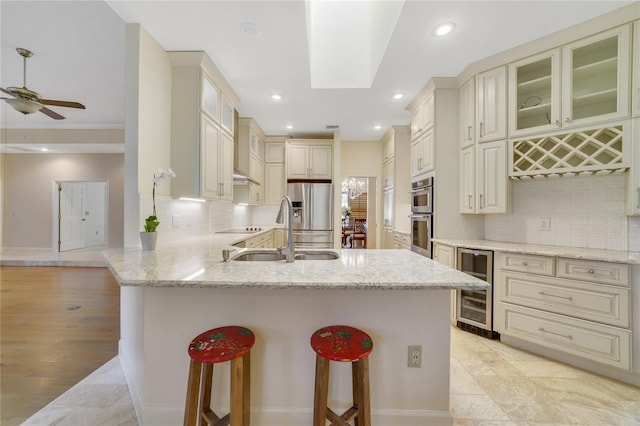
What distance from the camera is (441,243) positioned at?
2.80 m

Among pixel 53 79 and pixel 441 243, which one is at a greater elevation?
pixel 53 79

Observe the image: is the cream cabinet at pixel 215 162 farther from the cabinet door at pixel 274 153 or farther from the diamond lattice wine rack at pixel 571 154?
the diamond lattice wine rack at pixel 571 154

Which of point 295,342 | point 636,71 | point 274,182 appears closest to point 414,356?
point 295,342

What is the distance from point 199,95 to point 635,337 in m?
4.03

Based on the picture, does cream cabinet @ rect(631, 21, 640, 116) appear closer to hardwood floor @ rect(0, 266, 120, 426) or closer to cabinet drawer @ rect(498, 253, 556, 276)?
cabinet drawer @ rect(498, 253, 556, 276)

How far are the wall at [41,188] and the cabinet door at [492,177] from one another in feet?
24.6

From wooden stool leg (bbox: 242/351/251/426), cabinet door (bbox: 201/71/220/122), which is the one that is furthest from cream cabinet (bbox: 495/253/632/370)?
cabinet door (bbox: 201/71/220/122)

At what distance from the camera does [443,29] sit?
6.95 feet

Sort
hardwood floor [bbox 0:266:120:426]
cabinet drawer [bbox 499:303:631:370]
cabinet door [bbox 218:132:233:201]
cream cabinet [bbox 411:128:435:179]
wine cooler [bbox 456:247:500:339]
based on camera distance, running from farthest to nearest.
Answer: cream cabinet [bbox 411:128:435:179] → cabinet door [bbox 218:132:233:201] → wine cooler [bbox 456:247:500:339] → cabinet drawer [bbox 499:303:631:370] → hardwood floor [bbox 0:266:120:426]

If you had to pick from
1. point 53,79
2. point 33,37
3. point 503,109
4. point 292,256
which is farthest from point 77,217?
point 503,109

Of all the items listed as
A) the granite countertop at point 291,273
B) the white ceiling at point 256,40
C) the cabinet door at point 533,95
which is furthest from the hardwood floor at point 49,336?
the cabinet door at point 533,95

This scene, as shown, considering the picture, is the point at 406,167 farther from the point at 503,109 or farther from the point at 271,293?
the point at 271,293

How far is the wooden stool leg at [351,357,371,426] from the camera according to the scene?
46.4 inches

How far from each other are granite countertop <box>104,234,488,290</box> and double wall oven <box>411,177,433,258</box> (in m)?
1.52
